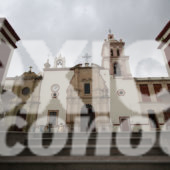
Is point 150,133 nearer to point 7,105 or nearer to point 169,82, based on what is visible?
point 169,82

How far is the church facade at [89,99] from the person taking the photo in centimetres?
1608

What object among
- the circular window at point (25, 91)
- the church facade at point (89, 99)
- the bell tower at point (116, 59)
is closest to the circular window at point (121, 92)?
the church facade at point (89, 99)

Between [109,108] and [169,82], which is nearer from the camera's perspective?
[109,108]

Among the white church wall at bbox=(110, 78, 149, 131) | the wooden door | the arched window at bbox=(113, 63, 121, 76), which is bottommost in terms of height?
the wooden door

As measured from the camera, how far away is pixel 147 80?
19.0 metres

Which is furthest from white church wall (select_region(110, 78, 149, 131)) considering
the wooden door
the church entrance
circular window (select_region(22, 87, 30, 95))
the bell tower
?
circular window (select_region(22, 87, 30, 95))

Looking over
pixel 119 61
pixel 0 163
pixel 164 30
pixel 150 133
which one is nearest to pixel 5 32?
pixel 0 163

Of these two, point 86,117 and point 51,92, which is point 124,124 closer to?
point 86,117

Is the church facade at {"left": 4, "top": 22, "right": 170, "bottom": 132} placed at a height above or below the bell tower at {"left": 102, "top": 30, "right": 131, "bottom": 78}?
below

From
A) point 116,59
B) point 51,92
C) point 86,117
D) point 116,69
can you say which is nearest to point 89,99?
point 86,117

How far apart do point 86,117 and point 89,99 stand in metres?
2.48

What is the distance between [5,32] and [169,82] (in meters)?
20.7

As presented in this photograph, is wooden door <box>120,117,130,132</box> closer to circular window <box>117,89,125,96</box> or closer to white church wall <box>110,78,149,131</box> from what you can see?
white church wall <box>110,78,149,131</box>

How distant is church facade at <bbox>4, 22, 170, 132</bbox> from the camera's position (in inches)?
633
